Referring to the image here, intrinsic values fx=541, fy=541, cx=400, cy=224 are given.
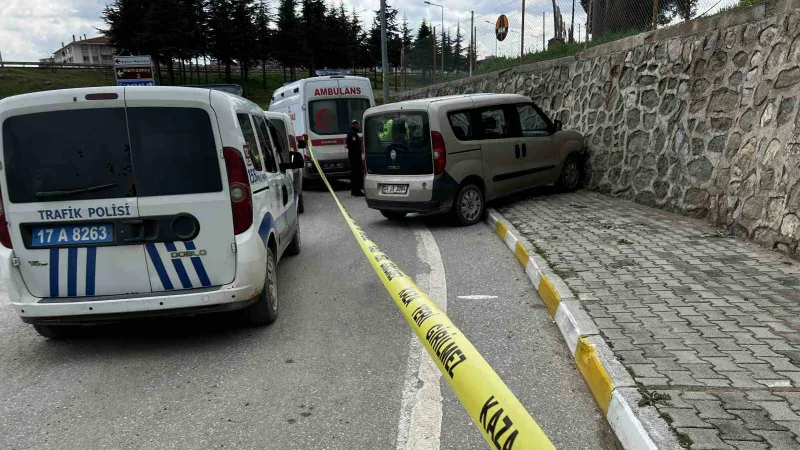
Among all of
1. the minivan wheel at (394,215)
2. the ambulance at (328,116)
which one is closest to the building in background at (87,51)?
the ambulance at (328,116)

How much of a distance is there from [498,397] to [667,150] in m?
7.31

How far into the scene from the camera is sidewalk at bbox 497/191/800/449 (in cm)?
266

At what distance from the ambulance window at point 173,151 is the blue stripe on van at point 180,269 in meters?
0.38

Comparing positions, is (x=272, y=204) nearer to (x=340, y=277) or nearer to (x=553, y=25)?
(x=340, y=277)

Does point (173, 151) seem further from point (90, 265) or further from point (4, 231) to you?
point (4, 231)

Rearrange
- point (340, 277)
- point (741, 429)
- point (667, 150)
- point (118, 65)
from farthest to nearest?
point (118, 65) < point (667, 150) < point (340, 277) < point (741, 429)

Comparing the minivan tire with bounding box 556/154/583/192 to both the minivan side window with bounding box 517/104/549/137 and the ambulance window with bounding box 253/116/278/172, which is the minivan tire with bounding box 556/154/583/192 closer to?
Result: the minivan side window with bounding box 517/104/549/137

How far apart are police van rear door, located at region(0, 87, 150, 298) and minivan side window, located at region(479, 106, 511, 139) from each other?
5687 mm

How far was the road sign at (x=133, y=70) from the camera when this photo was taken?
66.4 ft

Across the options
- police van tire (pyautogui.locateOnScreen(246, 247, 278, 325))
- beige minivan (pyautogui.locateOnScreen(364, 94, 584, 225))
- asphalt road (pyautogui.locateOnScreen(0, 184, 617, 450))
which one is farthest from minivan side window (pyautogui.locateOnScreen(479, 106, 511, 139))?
police van tire (pyautogui.locateOnScreen(246, 247, 278, 325))

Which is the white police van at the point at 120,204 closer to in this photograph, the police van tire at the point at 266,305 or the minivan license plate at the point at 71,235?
the minivan license plate at the point at 71,235

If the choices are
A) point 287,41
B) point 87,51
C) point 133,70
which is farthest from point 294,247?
point 87,51

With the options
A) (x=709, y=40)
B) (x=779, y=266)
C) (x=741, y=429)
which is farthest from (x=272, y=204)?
(x=709, y=40)

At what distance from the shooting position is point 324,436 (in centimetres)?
287
